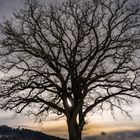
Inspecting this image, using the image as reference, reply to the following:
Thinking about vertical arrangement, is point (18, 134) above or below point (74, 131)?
below

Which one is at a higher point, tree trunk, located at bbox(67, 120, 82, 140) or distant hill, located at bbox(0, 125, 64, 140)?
tree trunk, located at bbox(67, 120, 82, 140)

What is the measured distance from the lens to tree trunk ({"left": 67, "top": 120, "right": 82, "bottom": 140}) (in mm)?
29602

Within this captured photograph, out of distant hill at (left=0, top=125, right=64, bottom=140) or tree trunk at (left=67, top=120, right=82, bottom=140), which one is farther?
tree trunk at (left=67, top=120, right=82, bottom=140)

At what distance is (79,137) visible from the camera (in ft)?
98.4

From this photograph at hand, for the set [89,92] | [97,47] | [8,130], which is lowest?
[8,130]

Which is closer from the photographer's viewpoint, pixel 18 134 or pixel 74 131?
pixel 18 134

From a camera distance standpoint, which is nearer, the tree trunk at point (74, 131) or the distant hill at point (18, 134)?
the distant hill at point (18, 134)

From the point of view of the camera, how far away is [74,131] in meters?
29.8

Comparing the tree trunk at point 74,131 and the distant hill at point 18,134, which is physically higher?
the tree trunk at point 74,131

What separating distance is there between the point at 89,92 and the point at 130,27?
5.33 metres

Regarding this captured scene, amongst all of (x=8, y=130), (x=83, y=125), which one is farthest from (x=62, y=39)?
(x=8, y=130)

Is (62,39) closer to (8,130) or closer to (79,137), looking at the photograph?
(79,137)

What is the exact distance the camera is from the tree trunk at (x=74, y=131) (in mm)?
29602

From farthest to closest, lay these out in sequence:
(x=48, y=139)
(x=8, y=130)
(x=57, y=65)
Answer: (x=57, y=65), (x=48, y=139), (x=8, y=130)
